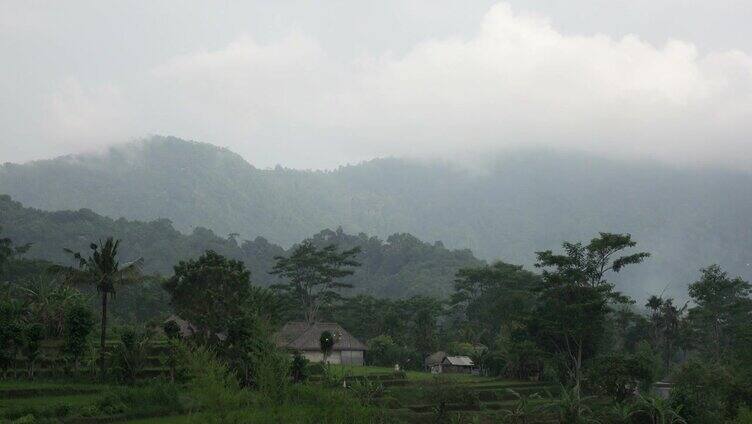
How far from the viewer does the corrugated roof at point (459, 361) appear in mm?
67750

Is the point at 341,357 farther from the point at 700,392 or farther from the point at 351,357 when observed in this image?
the point at 700,392

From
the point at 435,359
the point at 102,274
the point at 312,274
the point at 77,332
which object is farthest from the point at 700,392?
the point at 312,274

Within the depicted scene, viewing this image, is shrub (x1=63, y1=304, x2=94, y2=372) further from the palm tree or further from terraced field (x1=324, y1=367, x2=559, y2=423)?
terraced field (x1=324, y1=367, x2=559, y2=423)

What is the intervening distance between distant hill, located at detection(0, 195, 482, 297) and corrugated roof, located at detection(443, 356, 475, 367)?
70218 millimetres

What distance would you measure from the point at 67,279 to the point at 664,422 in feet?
99.5

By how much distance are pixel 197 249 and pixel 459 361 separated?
100 metres

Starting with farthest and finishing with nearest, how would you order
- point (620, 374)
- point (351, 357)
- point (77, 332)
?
point (351, 357)
point (620, 374)
point (77, 332)

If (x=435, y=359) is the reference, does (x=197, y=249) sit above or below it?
above

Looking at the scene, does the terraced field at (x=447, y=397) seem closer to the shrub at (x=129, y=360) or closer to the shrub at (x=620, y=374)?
the shrub at (x=620, y=374)

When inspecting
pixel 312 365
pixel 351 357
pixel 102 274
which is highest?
pixel 102 274

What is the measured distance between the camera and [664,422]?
124ft

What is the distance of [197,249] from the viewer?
159 m

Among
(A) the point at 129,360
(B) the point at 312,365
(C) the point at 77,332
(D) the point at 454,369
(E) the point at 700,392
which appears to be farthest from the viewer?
(D) the point at 454,369

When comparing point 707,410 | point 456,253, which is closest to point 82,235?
point 456,253
